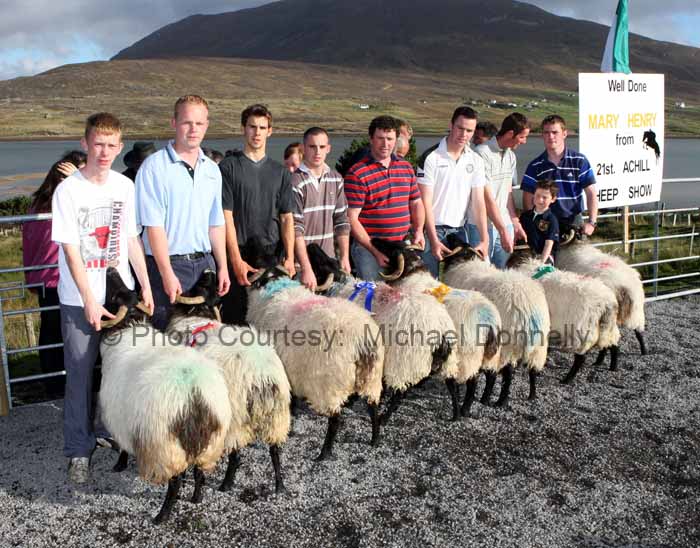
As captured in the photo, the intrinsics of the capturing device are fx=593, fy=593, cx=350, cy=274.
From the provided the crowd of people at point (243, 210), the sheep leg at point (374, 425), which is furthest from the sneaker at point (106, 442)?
the sheep leg at point (374, 425)

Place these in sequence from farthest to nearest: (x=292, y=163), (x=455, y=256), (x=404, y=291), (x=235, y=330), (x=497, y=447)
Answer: (x=292, y=163), (x=455, y=256), (x=404, y=291), (x=497, y=447), (x=235, y=330)

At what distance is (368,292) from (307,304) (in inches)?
25.2

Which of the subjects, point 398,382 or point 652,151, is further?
point 652,151

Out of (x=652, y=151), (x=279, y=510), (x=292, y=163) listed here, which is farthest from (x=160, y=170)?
(x=652, y=151)

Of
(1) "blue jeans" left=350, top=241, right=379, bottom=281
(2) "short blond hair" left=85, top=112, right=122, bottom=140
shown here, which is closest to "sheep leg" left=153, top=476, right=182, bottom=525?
(2) "short blond hair" left=85, top=112, right=122, bottom=140

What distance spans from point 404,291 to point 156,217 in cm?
192

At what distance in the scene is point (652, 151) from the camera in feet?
27.0

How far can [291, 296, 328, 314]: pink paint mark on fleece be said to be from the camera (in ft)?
13.9

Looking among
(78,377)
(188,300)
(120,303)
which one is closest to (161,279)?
(188,300)

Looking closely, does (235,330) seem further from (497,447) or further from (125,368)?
(497,447)

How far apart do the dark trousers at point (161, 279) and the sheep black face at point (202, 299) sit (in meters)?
0.05

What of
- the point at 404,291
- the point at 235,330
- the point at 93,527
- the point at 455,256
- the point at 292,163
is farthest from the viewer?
the point at 292,163

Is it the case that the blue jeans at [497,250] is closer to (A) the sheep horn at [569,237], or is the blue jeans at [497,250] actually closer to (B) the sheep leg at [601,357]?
(A) the sheep horn at [569,237]

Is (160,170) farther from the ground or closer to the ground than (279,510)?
farther from the ground
